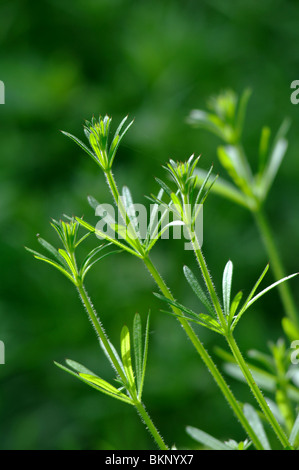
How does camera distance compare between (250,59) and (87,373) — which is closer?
(87,373)

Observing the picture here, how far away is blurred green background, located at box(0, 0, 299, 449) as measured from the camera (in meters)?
0.76

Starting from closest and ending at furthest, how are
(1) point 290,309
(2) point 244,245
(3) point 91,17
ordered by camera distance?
(1) point 290,309 < (2) point 244,245 < (3) point 91,17

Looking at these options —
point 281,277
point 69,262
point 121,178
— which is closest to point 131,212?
point 69,262

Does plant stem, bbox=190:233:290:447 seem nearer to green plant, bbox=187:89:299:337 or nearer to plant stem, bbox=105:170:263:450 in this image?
plant stem, bbox=105:170:263:450

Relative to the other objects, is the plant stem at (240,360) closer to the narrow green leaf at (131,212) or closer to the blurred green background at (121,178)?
the narrow green leaf at (131,212)

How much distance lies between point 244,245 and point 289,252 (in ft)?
0.29

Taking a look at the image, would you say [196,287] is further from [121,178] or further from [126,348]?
[121,178]

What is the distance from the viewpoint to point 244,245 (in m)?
0.91

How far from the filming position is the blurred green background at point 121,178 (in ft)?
2.50

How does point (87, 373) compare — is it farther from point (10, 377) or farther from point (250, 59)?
point (250, 59)

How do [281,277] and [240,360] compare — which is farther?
[281,277]

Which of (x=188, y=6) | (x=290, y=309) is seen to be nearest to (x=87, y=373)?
(x=290, y=309)

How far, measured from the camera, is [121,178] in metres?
0.88

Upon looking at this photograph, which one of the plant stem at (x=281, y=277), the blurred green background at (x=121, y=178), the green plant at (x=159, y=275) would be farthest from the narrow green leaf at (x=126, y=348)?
the blurred green background at (x=121, y=178)
